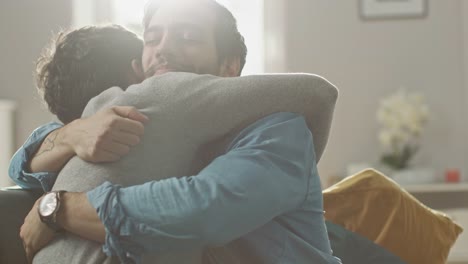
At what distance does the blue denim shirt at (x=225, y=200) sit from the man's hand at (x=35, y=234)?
0.43 feet

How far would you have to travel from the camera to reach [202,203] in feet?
3.97

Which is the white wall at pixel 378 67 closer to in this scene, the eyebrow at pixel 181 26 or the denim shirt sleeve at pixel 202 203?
the eyebrow at pixel 181 26

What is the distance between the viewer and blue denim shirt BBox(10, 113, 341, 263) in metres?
1.22

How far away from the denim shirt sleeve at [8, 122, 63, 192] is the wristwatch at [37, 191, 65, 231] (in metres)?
0.22

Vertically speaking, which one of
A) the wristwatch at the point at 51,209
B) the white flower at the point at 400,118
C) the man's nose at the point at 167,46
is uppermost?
the man's nose at the point at 167,46

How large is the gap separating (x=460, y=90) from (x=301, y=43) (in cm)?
111

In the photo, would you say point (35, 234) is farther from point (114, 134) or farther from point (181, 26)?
point (181, 26)

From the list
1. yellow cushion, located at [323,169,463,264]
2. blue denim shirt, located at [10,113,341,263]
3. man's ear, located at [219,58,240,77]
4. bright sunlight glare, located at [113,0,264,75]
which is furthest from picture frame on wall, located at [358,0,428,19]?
blue denim shirt, located at [10,113,341,263]

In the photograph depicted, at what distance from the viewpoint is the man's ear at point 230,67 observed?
157 cm

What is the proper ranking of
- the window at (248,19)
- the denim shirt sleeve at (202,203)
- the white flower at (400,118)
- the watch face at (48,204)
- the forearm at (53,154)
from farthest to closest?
the window at (248,19) < the white flower at (400,118) < the forearm at (53,154) < the watch face at (48,204) < the denim shirt sleeve at (202,203)

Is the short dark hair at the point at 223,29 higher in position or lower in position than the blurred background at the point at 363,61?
higher

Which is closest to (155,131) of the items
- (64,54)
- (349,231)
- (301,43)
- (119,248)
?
(119,248)

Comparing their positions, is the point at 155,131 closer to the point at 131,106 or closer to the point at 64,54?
the point at 131,106

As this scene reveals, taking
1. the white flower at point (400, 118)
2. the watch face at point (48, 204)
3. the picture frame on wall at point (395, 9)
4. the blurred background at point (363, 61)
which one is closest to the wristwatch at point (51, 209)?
the watch face at point (48, 204)
